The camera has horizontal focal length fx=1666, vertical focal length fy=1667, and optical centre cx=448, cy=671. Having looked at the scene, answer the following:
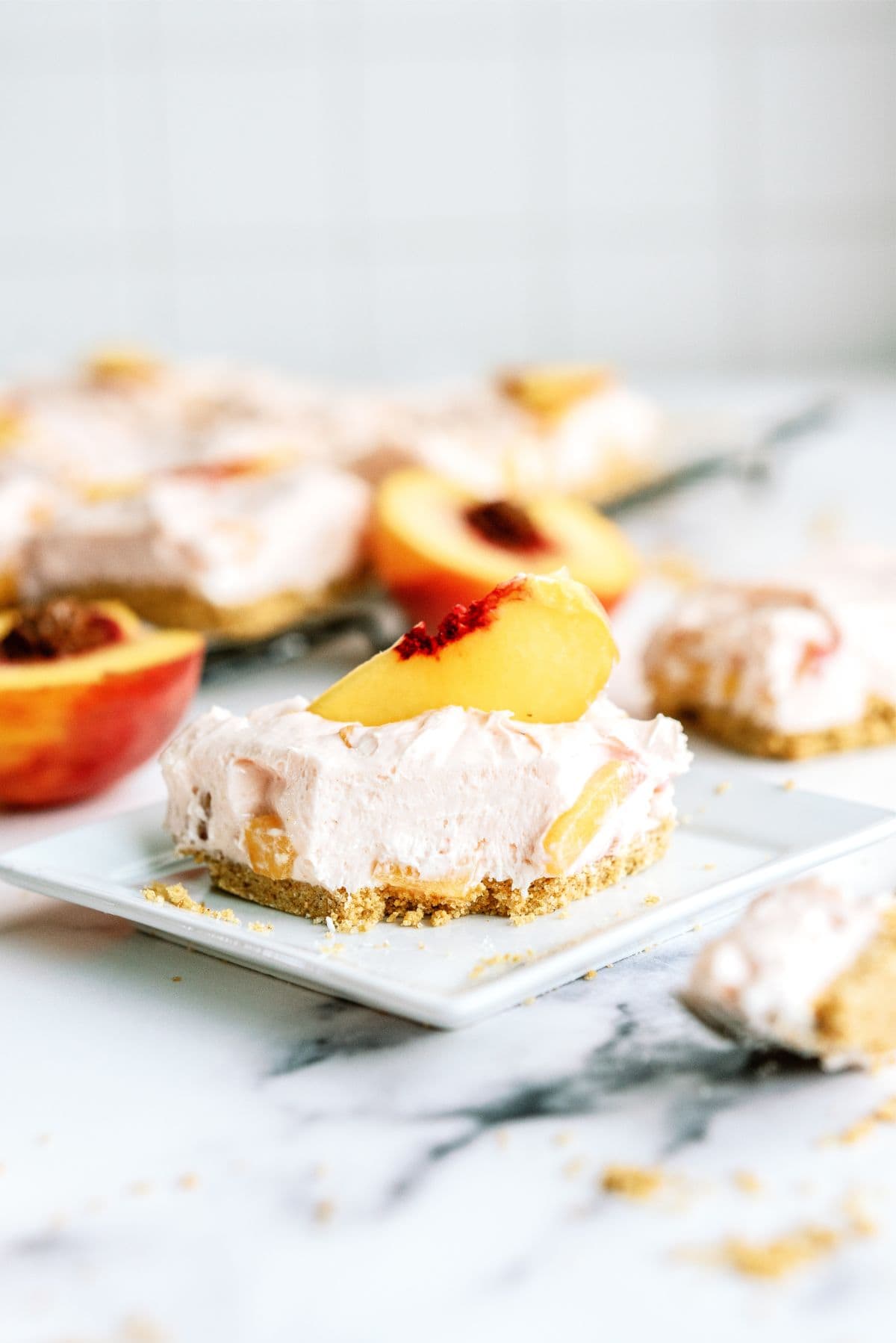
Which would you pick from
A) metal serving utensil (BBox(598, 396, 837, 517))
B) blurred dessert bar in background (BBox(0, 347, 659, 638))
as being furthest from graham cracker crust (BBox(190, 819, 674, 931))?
metal serving utensil (BBox(598, 396, 837, 517))

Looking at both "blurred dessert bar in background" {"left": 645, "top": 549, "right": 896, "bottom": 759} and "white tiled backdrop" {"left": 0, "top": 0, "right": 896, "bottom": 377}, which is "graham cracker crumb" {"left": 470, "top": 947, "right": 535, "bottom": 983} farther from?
"white tiled backdrop" {"left": 0, "top": 0, "right": 896, "bottom": 377}

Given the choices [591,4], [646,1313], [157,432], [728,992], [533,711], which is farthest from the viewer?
[591,4]

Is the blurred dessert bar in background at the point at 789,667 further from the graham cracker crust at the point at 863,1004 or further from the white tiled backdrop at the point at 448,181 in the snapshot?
the white tiled backdrop at the point at 448,181

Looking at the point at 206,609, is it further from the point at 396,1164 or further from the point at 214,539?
the point at 396,1164

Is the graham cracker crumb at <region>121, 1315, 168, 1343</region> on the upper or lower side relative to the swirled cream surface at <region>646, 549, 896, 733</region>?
lower

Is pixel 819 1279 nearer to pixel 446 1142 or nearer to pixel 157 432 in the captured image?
pixel 446 1142

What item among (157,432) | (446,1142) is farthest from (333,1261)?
(157,432)
